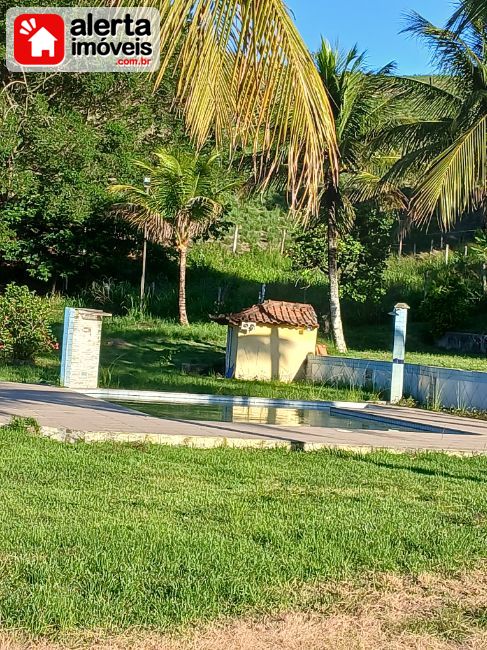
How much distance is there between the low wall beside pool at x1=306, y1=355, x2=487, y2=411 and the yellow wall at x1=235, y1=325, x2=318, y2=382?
0.32m

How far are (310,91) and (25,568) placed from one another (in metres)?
3.00

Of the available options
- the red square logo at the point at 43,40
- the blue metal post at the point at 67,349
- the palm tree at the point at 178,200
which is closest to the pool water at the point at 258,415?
the blue metal post at the point at 67,349

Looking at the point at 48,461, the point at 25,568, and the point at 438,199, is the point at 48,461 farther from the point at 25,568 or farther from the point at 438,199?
the point at 438,199

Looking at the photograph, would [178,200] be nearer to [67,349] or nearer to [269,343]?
[269,343]

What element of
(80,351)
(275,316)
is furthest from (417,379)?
(80,351)

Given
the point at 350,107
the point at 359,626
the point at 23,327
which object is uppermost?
the point at 350,107

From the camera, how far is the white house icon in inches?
478

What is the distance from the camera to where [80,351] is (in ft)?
49.3

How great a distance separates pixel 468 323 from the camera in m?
26.8

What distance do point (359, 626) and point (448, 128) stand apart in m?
13.7

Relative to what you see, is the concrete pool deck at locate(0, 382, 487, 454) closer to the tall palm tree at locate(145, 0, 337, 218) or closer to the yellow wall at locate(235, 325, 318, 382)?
the tall palm tree at locate(145, 0, 337, 218)

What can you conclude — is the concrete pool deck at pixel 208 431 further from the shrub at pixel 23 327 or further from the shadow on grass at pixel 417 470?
the shrub at pixel 23 327

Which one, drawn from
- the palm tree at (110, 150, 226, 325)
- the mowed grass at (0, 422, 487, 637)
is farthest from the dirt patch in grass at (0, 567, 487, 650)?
the palm tree at (110, 150, 226, 325)

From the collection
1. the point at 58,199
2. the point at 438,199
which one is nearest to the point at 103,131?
the point at 58,199
